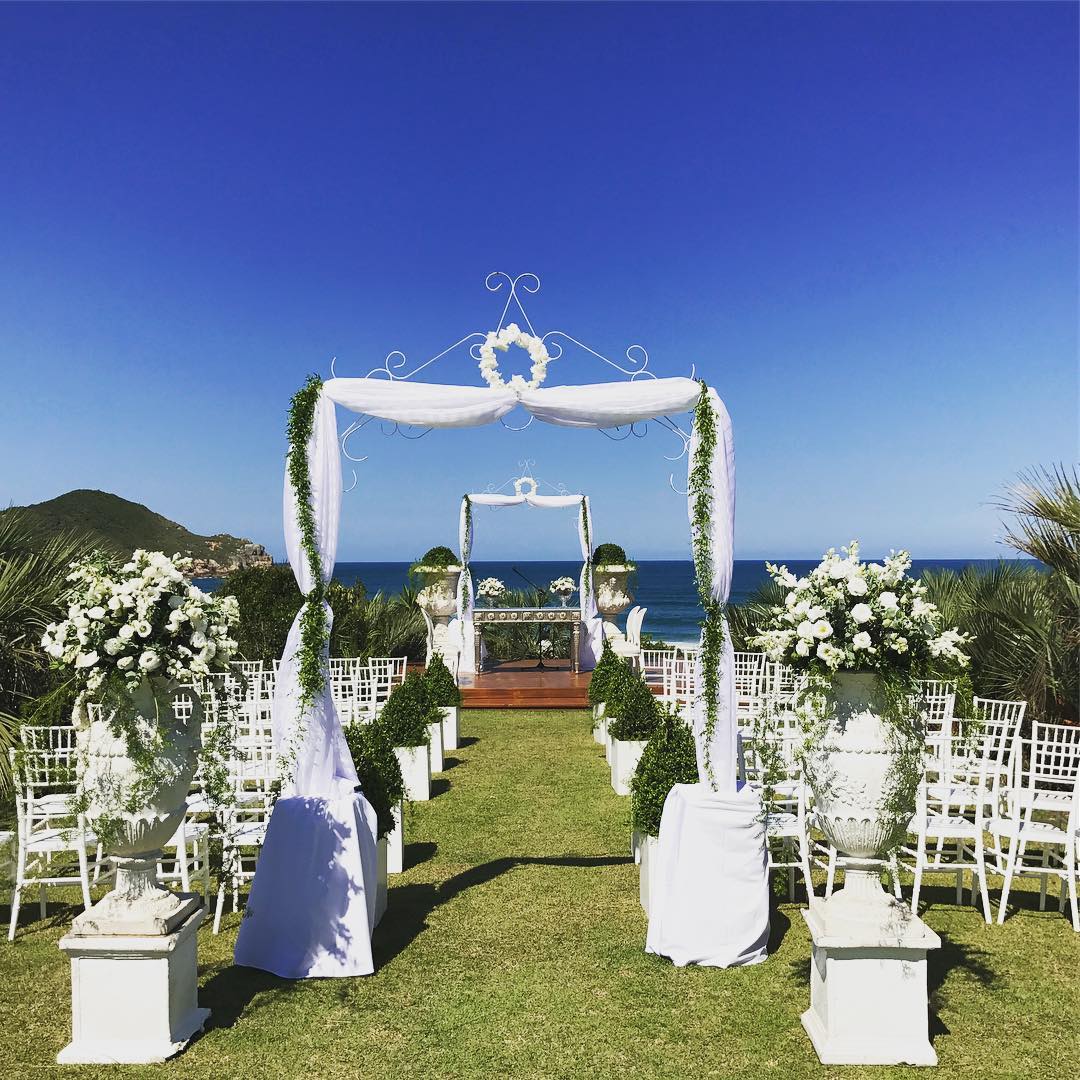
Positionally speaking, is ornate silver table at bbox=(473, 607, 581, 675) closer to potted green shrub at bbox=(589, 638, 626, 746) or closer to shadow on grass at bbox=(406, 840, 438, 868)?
potted green shrub at bbox=(589, 638, 626, 746)

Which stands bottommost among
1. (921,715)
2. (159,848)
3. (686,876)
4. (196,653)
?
(686,876)

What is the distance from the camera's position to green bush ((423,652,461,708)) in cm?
988

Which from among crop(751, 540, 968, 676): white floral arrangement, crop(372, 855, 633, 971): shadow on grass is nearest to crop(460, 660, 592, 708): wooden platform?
crop(372, 855, 633, 971): shadow on grass

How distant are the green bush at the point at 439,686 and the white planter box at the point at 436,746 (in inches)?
32.7

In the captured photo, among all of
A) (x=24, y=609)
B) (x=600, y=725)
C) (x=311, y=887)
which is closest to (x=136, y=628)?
(x=311, y=887)

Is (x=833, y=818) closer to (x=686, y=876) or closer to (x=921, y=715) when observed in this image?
(x=921, y=715)

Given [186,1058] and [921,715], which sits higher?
[921,715]

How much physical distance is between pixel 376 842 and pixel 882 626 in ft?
9.89

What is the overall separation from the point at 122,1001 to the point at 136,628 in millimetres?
1553

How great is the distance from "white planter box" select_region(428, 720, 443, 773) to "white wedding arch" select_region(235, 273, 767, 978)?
3967 millimetres

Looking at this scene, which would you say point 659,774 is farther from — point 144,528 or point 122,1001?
point 144,528

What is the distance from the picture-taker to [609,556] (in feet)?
48.2

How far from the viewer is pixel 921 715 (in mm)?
3494

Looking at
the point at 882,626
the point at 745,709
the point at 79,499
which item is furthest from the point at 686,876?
the point at 79,499
